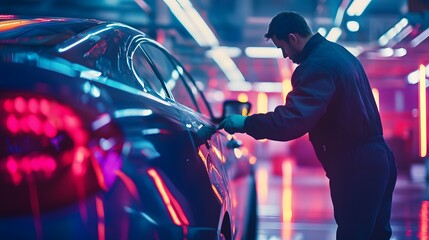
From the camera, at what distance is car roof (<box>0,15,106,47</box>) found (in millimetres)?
2758

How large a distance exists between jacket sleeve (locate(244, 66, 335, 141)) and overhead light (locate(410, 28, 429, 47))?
13782 mm

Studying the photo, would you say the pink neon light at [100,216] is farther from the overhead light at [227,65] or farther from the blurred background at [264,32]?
the overhead light at [227,65]

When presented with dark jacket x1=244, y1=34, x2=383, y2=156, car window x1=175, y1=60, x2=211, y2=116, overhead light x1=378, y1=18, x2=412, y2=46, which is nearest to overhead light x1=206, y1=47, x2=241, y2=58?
overhead light x1=378, y1=18, x2=412, y2=46

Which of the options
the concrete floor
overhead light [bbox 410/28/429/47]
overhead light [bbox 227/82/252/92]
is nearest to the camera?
the concrete floor

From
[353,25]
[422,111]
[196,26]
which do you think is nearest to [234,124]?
[353,25]

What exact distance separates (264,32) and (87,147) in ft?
70.0

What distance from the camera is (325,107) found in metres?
3.92

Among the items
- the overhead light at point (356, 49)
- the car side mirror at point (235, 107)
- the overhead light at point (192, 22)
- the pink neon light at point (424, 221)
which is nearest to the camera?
the car side mirror at point (235, 107)

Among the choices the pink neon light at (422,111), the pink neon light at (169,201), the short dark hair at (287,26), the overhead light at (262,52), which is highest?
the overhead light at (262,52)

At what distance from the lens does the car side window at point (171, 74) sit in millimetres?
4262

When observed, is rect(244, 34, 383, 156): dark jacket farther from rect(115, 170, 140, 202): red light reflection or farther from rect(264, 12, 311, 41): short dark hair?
rect(115, 170, 140, 202): red light reflection

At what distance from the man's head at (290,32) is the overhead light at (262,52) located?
14990 millimetres

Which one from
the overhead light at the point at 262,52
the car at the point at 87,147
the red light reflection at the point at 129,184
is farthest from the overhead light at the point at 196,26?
the red light reflection at the point at 129,184

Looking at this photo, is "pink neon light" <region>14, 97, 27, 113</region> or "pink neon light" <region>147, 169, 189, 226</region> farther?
"pink neon light" <region>147, 169, 189, 226</region>
